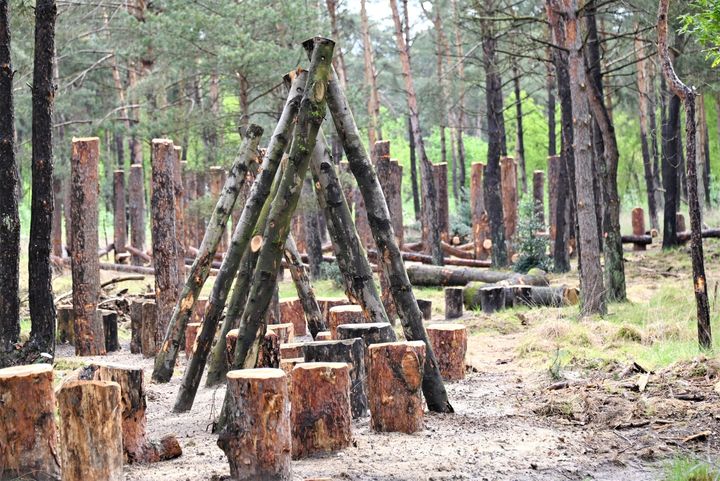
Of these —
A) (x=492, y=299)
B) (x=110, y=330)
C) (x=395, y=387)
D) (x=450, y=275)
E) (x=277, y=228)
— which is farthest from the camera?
(x=450, y=275)

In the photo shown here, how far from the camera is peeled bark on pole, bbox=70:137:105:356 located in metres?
10.4

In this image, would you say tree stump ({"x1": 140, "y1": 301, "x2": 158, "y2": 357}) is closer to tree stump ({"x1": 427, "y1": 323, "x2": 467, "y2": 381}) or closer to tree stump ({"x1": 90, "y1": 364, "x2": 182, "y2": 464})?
tree stump ({"x1": 427, "y1": 323, "x2": 467, "y2": 381})

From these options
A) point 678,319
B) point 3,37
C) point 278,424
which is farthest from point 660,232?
point 278,424

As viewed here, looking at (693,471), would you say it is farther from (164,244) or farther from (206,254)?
(164,244)

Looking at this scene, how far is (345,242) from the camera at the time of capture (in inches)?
270

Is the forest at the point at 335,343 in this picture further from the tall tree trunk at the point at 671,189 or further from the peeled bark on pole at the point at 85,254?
the tall tree trunk at the point at 671,189

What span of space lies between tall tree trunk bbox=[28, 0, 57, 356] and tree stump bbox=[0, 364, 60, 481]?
12.6 ft

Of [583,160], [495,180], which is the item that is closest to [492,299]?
[583,160]

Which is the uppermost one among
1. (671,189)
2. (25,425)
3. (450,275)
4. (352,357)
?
(671,189)

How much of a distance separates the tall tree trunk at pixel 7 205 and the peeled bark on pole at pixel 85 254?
2.41 metres

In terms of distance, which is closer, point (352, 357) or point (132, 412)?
point (132, 412)

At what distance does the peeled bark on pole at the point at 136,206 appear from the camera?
72.8 feet

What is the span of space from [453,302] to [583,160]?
2.71 metres

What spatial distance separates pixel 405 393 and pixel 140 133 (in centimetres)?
1668
